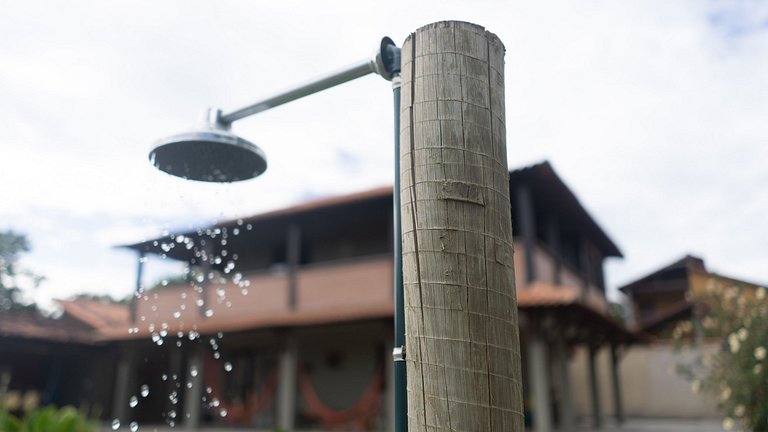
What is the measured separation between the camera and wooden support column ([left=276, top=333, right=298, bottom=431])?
12.7 m

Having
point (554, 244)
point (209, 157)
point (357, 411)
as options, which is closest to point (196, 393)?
point (357, 411)

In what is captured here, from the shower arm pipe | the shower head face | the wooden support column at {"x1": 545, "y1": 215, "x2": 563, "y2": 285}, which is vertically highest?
the wooden support column at {"x1": 545, "y1": 215, "x2": 563, "y2": 285}

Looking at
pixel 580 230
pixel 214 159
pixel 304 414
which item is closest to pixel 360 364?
pixel 304 414

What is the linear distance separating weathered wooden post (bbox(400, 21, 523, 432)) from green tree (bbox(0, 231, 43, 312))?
3089cm

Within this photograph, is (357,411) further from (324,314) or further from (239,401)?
(239,401)

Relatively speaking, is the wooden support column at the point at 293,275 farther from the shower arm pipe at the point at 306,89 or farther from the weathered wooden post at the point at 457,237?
the weathered wooden post at the point at 457,237

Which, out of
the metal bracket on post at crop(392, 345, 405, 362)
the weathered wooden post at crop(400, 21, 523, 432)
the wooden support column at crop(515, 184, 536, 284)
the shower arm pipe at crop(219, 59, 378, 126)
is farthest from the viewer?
the wooden support column at crop(515, 184, 536, 284)

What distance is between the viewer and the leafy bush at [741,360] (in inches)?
308

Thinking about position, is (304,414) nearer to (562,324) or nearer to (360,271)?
(360,271)

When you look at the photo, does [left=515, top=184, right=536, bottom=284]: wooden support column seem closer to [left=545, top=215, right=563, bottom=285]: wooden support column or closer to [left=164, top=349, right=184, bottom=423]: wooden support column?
[left=545, top=215, right=563, bottom=285]: wooden support column

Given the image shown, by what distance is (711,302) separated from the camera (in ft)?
33.6

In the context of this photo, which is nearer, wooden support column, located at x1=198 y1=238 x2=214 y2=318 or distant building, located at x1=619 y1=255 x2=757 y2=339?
wooden support column, located at x1=198 y1=238 x2=214 y2=318

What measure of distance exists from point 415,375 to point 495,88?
0.83 m

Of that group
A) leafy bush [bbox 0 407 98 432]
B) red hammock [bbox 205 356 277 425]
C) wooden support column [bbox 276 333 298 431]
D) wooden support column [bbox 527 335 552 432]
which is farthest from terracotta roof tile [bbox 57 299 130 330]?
wooden support column [bbox 527 335 552 432]
